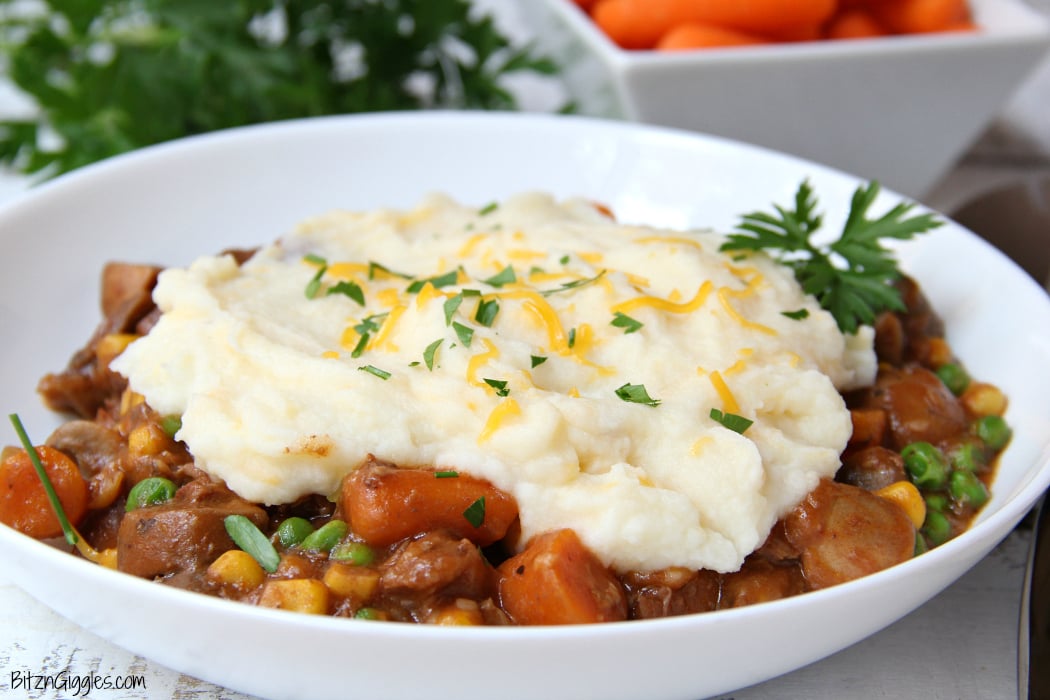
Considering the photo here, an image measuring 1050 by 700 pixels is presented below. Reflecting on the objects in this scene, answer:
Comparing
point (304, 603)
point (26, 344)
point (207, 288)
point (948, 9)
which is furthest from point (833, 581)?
point (948, 9)

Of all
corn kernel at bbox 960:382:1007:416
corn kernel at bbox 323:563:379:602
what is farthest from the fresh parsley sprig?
corn kernel at bbox 323:563:379:602

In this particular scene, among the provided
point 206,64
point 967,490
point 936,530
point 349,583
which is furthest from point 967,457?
point 206,64

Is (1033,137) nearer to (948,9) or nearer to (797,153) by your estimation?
(948,9)

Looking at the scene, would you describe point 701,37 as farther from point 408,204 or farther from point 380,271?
point 380,271

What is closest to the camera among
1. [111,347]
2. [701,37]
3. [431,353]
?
[431,353]

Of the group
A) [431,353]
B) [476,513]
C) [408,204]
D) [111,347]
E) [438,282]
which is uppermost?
[431,353]
